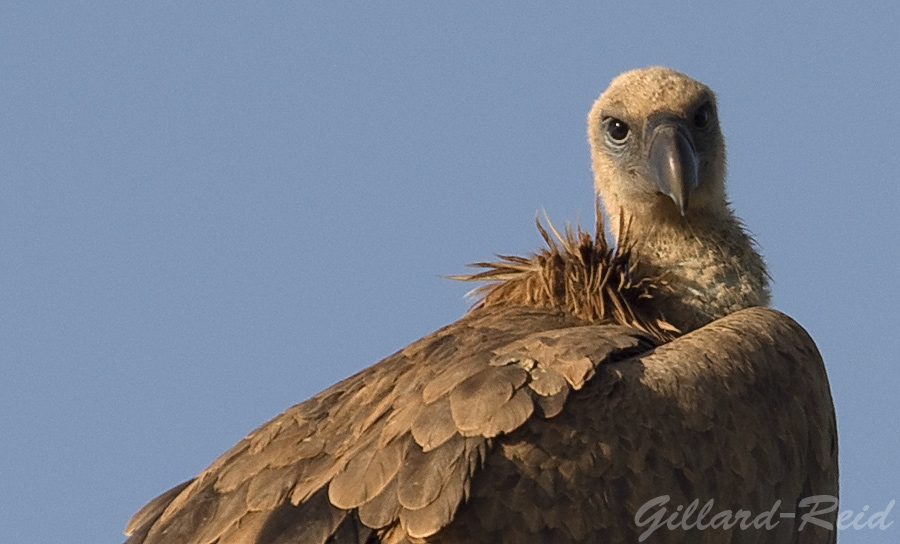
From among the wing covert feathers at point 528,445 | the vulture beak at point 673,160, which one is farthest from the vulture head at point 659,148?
the wing covert feathers at point 528,445

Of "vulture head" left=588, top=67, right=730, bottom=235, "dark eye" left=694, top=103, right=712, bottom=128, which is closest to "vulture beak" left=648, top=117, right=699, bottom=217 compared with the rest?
"vulture head" left=588, top=67, right=730, bottom=235

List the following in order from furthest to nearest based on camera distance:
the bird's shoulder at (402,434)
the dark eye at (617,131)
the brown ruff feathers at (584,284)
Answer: the dark eye at (617,131), the brown ruff feathers at (584,284), the bird's shoulder at (402,434)

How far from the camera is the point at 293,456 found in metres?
6.71

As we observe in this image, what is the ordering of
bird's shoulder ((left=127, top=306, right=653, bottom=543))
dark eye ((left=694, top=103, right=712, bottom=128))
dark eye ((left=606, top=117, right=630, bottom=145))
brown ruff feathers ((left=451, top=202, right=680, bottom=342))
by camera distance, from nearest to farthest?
bird's shoulder ((left=127, top=306, right=653, bottom=543)), brown ruff feathers ((left=451, top=202, right=680, bottom=342)), dark eye ((left=694, top=103, right=712, bottom=128)), dark eye ((left=606, top=117, right=630, bottom=145))

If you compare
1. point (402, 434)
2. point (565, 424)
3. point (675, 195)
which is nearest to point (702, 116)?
point (675, 195)

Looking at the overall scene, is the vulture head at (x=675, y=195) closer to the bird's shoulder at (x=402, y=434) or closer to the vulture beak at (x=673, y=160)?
the vulture beak at (x=673, y=160)

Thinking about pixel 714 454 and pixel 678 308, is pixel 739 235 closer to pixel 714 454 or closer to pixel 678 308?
pixel 678 308

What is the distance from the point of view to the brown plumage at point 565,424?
6242 mm

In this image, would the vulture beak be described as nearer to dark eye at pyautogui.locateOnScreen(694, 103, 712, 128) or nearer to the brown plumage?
the brown plumage

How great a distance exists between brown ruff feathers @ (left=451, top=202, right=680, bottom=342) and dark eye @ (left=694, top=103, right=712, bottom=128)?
0.78 m

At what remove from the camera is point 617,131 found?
8883mm

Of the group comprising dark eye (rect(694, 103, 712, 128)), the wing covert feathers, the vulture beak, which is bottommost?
the wing covert feathers

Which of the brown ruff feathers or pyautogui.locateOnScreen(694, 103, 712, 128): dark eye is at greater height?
pyautogui.locateOnScreen(694, 103, 712, 128): dark eye

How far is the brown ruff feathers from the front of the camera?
25.7 ft
